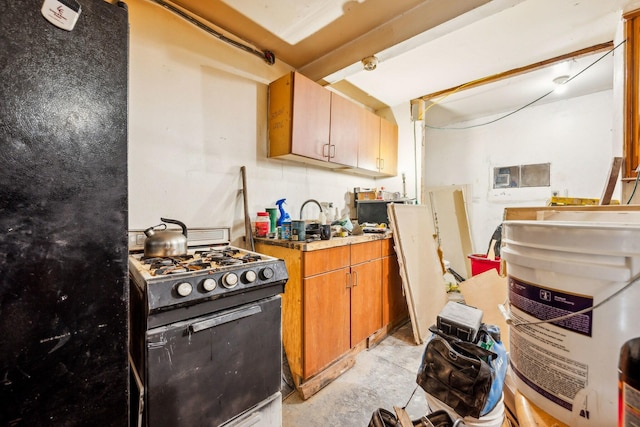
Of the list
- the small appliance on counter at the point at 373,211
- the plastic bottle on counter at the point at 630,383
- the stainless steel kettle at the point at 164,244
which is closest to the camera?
the plastic bottle on counter at the point at 630,383

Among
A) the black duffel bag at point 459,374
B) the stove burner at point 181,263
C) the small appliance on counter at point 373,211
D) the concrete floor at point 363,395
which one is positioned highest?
the small appliance on counter at point 373,211

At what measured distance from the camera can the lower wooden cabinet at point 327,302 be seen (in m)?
1.76

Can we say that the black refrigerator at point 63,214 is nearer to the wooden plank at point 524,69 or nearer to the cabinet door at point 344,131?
the cabinet door at point 344,131

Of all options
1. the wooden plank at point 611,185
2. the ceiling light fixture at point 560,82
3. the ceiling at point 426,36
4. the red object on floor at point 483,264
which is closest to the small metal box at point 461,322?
the wooden plank at point 611,185

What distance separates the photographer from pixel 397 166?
11.6 ft

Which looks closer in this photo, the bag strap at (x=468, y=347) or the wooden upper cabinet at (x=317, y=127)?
the bag strap at (x=468, y=347)

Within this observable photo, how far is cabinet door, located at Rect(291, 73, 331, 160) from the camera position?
218 cm

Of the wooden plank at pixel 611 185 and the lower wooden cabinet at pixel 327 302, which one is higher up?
the wooden plank at pixel 611 185

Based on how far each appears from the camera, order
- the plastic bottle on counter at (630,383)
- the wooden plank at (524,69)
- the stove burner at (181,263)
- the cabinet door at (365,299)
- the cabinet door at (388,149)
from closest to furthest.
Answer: the plastic bottle on counter at (630,383) < the stove burner at (181,263) < the cabinet door at (365,299) < the wooden plank at (524,69) < the cabinet door at (388,149)

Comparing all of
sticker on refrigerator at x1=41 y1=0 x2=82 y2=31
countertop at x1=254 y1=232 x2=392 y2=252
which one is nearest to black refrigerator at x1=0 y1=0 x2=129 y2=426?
sticker on refrigerator at x1=41 y1=0 x2=82 y2=31

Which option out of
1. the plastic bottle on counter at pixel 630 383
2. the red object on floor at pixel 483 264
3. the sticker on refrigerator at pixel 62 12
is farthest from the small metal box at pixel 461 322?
the red object on floor at pixel 483 264

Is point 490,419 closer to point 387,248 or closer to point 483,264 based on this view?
→ point 387,248

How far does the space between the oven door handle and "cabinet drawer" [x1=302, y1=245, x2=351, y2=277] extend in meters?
0.54

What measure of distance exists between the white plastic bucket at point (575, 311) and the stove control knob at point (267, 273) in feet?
3.34
